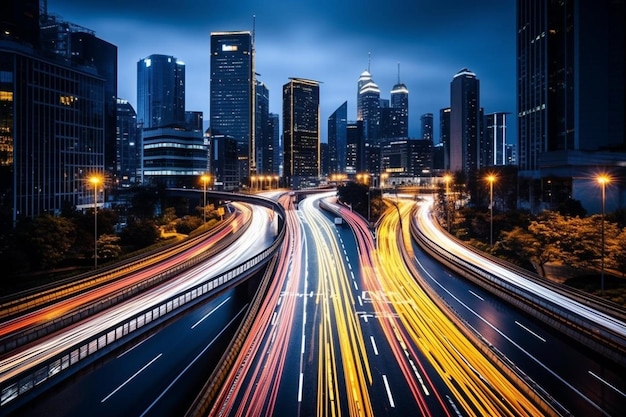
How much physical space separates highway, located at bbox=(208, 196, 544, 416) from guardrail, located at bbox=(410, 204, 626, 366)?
614 cm

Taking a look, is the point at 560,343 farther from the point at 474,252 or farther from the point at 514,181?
the point at 514,181

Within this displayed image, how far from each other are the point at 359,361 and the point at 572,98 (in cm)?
9349

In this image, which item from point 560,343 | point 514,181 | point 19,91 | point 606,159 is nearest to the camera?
point 560,343

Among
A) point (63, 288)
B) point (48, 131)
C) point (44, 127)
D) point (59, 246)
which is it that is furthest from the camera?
point (48, 131)

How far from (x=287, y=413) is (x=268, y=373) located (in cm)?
355

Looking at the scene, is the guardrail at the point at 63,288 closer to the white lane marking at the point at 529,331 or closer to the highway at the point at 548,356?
the highway at the point at 548,356

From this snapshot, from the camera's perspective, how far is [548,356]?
21.8 meters

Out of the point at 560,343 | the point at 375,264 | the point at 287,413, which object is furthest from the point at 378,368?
the point at 375,264

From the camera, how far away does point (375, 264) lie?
41688mm

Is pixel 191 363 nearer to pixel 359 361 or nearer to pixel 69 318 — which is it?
pixel 69 318

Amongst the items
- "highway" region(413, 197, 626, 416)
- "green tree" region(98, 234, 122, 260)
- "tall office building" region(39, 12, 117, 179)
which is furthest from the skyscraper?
"highway" region(413, 197, 626, 416)

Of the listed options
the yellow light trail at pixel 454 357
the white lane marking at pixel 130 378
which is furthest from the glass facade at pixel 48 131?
the yellow light trail at pixel 454 357

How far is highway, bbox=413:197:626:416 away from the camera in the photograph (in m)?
17.7

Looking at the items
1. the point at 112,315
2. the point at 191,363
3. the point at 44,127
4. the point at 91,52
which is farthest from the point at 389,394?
the point at 91,52
